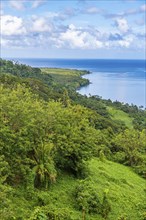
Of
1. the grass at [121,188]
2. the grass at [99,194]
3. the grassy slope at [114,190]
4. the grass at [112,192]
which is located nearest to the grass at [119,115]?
the grass at [121,188]

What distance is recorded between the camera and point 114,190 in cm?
3142

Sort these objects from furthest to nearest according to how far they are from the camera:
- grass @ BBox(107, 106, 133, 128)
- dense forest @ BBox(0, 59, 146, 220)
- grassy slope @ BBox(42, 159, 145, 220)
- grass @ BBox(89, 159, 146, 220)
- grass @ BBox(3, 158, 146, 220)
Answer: grass @ BBox(107, 106, 133, 128) → grass @ BBox(89, 159, 146, 220) → grassy slope @ BBox(42, 159, 145, 220) → grass @ BBox(3, 158, 146, 220) → dense forest @ BBox(0, 59, 146, 220)

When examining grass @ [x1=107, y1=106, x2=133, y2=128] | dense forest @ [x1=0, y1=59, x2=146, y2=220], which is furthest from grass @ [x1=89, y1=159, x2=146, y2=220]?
grass @ [x1=107, y1=106, x2=133, y2=128]

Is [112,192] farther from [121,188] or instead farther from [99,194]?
[121,188]

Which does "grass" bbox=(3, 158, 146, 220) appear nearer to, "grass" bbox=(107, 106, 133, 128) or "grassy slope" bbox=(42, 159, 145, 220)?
"grassy slope" bbox=(42, 159, 145, 220)

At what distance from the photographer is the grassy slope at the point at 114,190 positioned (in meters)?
25.8

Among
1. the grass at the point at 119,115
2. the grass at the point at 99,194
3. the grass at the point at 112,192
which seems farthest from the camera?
the grass at the point at 119,115

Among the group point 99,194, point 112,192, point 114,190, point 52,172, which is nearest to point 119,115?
point 114,190

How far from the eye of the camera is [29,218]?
20.1 meters

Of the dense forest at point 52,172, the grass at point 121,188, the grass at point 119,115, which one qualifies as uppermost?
the dense forest at point 52,172

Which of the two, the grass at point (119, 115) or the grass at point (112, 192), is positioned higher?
the grass at point (112, 192)

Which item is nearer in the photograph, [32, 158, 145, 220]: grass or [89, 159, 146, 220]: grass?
[32, 158, 145, 220]: grass

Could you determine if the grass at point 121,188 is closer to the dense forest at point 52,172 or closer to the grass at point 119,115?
the dense forest at point 52,172

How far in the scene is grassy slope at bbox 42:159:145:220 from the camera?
25.8 metres
